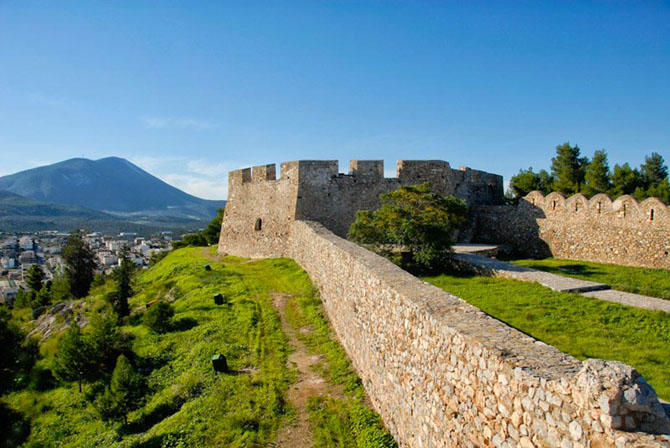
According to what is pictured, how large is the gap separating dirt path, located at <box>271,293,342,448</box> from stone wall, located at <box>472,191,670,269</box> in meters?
9.90

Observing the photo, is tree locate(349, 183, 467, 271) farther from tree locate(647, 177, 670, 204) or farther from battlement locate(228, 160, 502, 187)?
tree locate(647, 177, 670, 204)

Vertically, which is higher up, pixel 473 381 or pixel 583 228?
pixel 583 228

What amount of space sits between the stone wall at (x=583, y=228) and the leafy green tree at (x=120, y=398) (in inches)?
516

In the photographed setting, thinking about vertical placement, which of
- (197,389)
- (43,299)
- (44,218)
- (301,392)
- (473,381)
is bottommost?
(43,299)

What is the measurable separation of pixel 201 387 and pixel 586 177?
2215 centimetres

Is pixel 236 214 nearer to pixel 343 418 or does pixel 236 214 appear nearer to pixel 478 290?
pixel 478 290

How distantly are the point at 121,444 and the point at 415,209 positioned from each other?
30.4 feet

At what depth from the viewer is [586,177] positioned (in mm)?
22438

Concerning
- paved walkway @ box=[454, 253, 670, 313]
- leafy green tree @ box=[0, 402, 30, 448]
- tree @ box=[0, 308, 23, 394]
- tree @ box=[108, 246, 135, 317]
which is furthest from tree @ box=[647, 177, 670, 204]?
tree @ box=[0, 308, 23, 394]

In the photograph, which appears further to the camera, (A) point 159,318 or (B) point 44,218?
(B) point 44,218

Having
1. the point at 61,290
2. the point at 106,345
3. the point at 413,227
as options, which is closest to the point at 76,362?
the point at 106,345

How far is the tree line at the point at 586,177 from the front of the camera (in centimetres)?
2136

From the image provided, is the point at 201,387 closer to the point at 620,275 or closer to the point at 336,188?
the point at 620,275

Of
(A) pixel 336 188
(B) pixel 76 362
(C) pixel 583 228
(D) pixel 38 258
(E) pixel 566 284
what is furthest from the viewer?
(D) pixel 38 258
